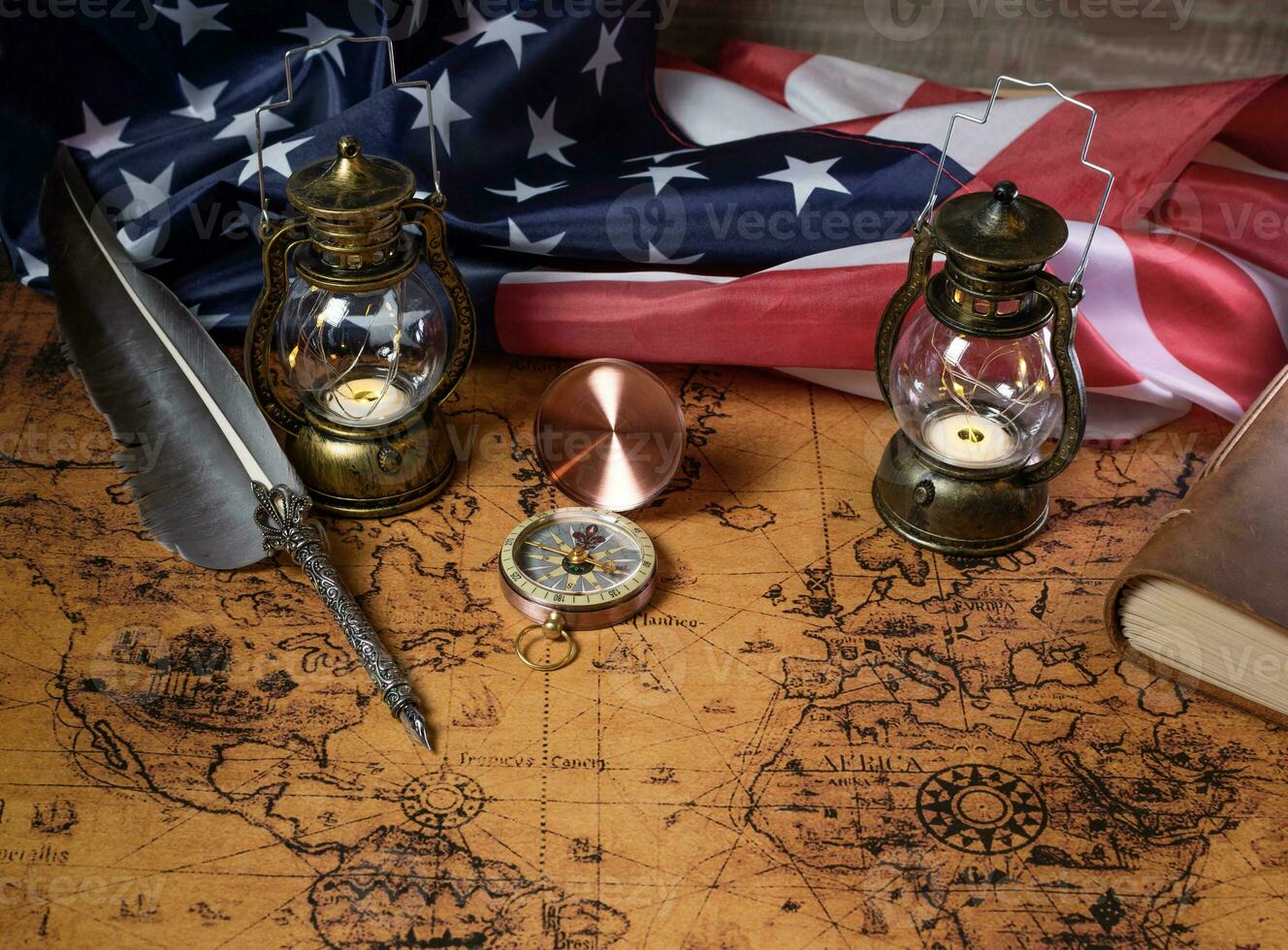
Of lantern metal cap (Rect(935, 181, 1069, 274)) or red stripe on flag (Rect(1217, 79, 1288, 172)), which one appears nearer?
lantern metal cap (Rect(935, 181, 1069, 274))

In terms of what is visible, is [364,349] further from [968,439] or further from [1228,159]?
[1228,159]

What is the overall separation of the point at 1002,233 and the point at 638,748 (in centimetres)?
97

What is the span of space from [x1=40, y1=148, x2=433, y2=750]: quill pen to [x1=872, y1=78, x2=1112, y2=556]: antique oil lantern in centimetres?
97

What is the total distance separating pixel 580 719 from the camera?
1.95 m

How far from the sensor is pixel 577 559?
2.12 m

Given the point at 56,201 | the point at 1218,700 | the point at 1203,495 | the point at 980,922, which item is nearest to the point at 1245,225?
the point at 1203,495

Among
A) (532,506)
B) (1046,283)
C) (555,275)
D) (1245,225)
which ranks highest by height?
(1046,283)

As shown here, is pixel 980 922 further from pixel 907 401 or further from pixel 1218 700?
pixel 907 401

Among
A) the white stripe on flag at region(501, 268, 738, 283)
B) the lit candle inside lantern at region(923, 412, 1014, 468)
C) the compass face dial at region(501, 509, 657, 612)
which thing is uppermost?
the lit candle inside lantern at region(923, 412, 1014, 468)

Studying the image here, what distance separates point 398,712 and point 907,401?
102 centimetres

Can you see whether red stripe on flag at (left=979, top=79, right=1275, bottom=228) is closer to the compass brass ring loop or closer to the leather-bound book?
the leather-bound book

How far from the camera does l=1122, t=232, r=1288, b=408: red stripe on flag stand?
2.46m

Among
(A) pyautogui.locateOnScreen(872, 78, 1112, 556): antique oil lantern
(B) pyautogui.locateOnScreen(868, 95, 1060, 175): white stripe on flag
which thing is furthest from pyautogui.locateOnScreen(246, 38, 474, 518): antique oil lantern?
(B) pyautogui.locateOnScreen(868, 95, 1060, 175): white stripe on flag

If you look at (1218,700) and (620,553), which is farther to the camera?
(620,553)
